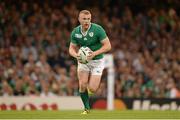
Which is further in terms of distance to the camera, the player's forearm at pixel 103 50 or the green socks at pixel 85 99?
the green socks at pixel 85 99

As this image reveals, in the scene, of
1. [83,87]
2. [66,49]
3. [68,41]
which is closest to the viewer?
[83,87]

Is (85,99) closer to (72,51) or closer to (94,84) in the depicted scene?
(94,84)

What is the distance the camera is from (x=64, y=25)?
26359mm

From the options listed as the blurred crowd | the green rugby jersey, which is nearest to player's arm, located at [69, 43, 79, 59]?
the green rugby jersey

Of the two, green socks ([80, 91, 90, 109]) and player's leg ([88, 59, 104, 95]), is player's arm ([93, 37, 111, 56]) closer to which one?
player's leg ([88, 59, 104, 95])

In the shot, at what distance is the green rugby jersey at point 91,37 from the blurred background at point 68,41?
6877mm

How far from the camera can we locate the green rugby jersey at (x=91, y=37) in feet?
53.4

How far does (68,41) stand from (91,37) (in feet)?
31.2

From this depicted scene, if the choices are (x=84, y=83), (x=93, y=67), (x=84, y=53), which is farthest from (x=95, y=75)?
(x=84, y=53)

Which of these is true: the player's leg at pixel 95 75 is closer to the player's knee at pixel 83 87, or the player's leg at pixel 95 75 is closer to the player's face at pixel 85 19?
the player's knee at pixel 83 87

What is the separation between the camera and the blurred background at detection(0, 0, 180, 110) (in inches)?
929

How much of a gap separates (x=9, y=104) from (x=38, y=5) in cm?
574

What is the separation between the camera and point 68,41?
84.6 ft

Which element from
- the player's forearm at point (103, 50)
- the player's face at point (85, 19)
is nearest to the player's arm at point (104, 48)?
the player's forearm at point (103, 50)
